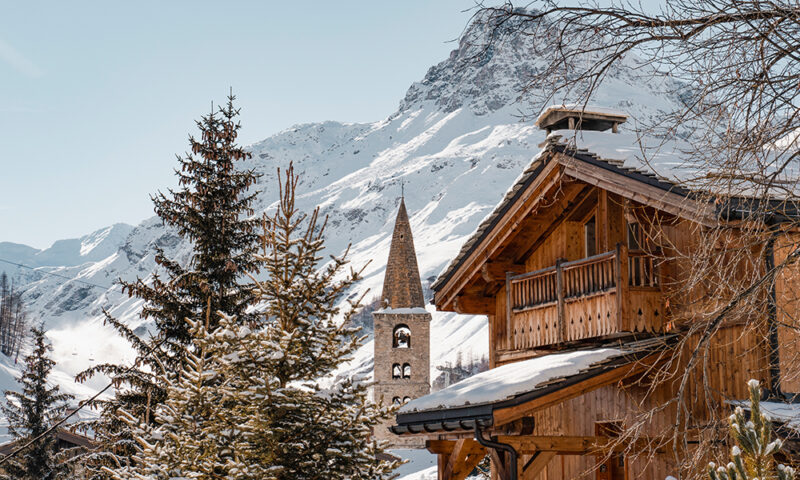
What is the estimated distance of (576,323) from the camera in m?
11.8

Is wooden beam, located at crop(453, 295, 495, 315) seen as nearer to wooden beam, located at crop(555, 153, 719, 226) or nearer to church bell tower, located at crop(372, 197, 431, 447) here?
wooden beam, located at crop(555, 153, 719, 226)

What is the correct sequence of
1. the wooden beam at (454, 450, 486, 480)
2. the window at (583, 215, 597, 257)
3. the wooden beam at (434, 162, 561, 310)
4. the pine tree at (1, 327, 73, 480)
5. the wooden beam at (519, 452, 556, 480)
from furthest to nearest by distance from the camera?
the pine tree at (1, 327, 73, 480) < the window at (583, 215, 597, 257) < the wooden beam at (434, 162, 561, 310) < the wooden beam at (454, 450, 486, 480) < the wooden beam at (519, 452, 556, 480)

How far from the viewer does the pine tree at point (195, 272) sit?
1841cm

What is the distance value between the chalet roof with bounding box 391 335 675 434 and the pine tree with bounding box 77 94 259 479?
26.5 feet

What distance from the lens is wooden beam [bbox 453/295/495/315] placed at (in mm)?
14750

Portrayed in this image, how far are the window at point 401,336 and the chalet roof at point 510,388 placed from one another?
145 ft

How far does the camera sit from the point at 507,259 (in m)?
14.1

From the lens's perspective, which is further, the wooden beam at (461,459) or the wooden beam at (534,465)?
the wooden beam at (461,459)

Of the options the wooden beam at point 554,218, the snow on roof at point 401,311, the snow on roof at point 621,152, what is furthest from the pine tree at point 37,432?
the snow on roof at point 401,311

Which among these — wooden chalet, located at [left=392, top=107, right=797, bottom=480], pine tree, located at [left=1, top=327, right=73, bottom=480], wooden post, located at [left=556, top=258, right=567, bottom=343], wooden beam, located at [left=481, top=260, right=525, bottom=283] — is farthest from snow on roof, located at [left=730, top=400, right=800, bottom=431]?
pine tree, located at [left=1, top=327, right=73, bottom=480]

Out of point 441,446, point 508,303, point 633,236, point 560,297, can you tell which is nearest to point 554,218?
point 508,303

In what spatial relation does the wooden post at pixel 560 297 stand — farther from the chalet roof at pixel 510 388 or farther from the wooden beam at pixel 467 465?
the wooden beam at pixel 467 465

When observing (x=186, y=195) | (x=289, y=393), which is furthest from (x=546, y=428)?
(x=186, y=195)

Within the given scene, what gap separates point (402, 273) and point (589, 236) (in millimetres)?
41872
